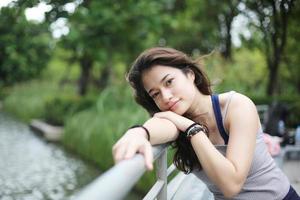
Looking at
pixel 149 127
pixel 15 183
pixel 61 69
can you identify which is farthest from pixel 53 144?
pixel 61 69

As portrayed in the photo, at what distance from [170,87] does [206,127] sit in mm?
185

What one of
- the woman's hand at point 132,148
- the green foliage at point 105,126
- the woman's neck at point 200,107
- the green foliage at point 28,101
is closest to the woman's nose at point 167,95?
the woman's neck at point 200,107

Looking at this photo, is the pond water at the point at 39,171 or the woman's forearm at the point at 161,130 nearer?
the woman's forearm at the point at 161,130

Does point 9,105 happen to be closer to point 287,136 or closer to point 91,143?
point 91,143

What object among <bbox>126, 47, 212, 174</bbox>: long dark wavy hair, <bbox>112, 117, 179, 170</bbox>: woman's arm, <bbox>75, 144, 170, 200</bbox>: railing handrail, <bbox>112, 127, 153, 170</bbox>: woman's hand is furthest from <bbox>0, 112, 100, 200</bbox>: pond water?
<bbox>75, 144, 170, 200</bbox>: railing handrail

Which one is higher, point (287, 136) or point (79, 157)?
point (287, 136)

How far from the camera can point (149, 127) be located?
1391 millimetres

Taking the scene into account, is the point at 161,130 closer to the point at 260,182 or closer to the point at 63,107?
the point at 260,182

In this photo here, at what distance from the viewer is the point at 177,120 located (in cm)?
156

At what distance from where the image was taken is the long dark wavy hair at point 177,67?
164 centimetres

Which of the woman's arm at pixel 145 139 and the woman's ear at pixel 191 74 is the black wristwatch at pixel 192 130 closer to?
the woman's arm at pixel 145 139

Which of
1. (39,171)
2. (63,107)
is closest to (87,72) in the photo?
(63,107)

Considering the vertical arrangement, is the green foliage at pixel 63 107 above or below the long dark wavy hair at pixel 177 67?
below

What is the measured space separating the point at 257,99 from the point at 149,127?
11.1m
